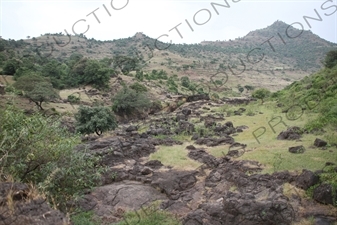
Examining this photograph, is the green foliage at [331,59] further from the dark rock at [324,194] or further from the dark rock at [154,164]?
the dark rock at [324,194]

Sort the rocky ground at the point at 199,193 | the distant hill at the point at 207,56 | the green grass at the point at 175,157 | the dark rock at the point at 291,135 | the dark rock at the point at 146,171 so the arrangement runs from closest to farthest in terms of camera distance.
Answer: the rocky ground at the point at 199,193 < the dark rock at the point at 146,171 < the green grass at the point at 175,157 < the dark rock at the point at 291,135 < the distant hill at the point at 207,56

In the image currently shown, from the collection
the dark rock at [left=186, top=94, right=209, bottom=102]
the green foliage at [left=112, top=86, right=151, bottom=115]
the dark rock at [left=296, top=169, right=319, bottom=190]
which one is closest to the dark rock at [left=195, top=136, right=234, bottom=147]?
the dark rock at [left=296, top=169, right=319, bottom=190]

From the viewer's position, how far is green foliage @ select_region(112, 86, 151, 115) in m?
32.8

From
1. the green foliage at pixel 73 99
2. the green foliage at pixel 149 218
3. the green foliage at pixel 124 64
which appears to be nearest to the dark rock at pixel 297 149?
the green foliage at pixel 149 218

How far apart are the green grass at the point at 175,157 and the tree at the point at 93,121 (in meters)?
7.16

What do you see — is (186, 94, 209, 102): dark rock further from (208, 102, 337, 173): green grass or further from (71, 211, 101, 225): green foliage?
(71, 211, 101, 225): green foliage

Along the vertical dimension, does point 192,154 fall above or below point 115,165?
below

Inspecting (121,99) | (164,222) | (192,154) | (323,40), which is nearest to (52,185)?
(164,222)

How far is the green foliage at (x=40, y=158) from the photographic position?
588 cm

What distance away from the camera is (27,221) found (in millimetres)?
4480

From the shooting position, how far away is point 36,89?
28.4m

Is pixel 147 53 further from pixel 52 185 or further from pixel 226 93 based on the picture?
pixel 52 185

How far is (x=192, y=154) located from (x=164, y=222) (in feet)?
19.5

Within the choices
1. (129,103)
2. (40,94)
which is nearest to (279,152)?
(129,103)
